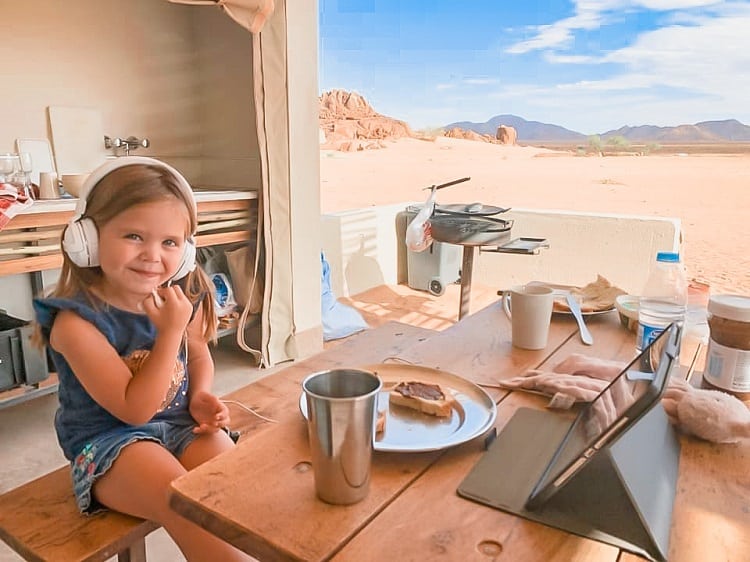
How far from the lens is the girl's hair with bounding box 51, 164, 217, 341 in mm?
1019

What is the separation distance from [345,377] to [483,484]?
221 millimetres

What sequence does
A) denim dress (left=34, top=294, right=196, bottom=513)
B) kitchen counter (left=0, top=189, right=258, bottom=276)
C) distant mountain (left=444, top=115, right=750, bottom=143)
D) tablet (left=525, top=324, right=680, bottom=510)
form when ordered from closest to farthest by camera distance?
A: 1. tablet (left=525, top=324, right=680, bottom=510)
2. denim dress (left=34, top=294, right=196, bottom=513)
3. kitchen counter (left=0, top=189, right=258, bottom=276)
4. distant mountain (left=444, top=115, right=750, bottom=143)

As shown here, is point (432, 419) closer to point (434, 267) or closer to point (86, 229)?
point (86, 229)

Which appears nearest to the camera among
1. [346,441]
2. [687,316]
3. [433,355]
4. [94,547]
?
[346,441]

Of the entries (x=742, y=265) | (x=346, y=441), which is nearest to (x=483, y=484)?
(x=346, y=441)

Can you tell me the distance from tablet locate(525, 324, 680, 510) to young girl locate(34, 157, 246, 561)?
0.57 meters

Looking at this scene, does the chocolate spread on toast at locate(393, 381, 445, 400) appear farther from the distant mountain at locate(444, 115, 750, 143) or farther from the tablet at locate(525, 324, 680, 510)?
the distant mountain at locate(444, 115, 750, 143)

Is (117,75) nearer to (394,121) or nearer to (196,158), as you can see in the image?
(196,158)

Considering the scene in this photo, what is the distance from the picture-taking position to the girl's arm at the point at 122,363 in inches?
38.3

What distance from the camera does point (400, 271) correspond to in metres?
5.11

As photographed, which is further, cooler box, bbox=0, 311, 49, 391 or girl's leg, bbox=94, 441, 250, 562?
cooler box, bbox=0, 311, 49, 391

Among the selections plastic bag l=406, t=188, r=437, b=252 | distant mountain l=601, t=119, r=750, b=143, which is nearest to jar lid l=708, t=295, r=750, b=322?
plastic bag l=406, t=188, r=437, b=252

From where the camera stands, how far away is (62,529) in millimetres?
A: 995

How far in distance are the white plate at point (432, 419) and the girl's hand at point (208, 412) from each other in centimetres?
29
